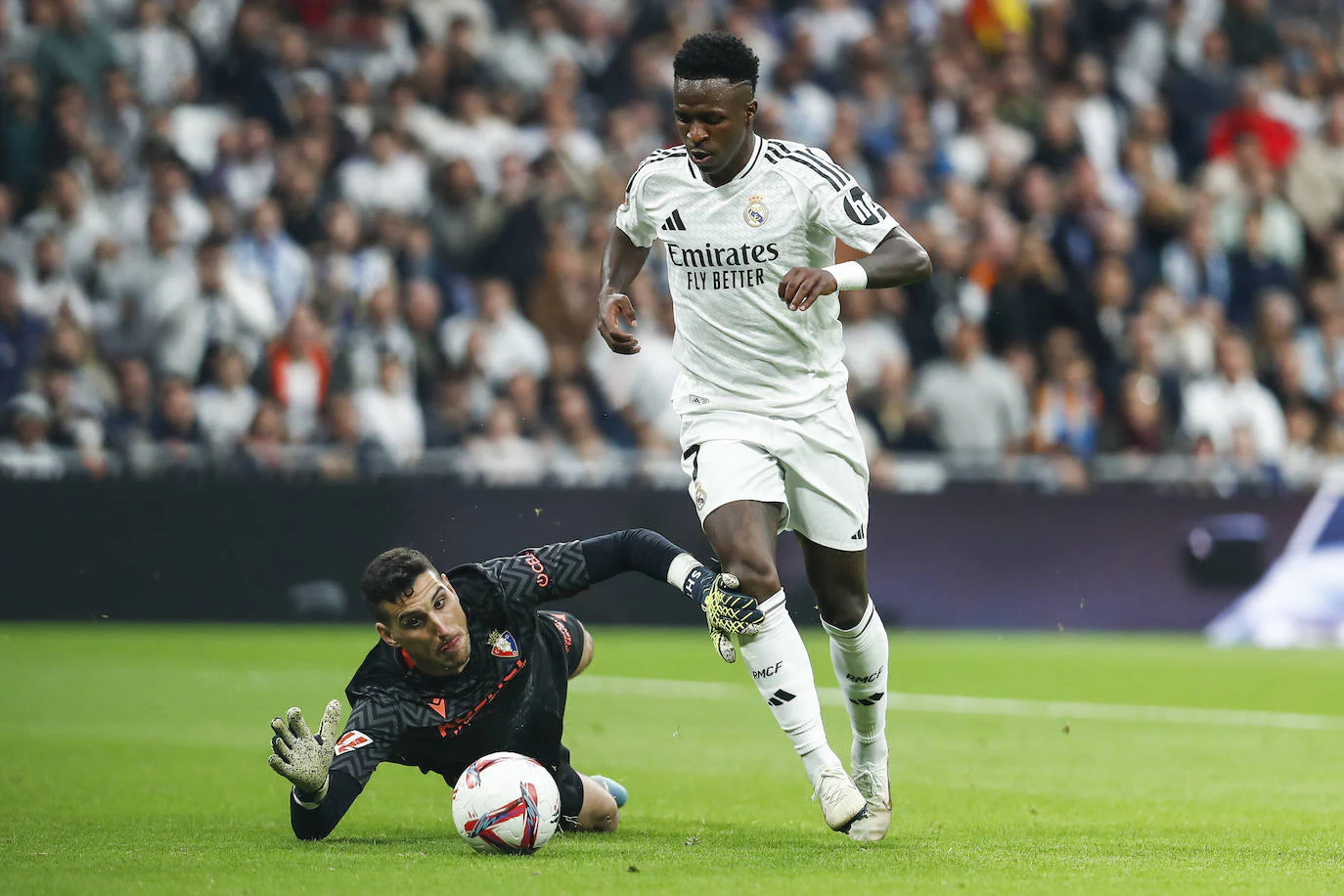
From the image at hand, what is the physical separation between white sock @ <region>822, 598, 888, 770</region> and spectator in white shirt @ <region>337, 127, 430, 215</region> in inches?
390

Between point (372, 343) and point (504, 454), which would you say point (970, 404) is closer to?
point (504, 454)

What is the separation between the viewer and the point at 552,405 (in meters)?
15.7

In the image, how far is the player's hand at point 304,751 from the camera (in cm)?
638

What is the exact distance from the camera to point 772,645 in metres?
6.74

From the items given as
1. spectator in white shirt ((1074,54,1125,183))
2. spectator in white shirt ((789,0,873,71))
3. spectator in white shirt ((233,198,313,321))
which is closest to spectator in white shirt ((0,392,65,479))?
spectator in white shirt ((233,198,313,321))

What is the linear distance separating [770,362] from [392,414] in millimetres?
8565

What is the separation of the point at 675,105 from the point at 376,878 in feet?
9.66

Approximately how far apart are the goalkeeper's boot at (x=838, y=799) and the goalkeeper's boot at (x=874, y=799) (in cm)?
26

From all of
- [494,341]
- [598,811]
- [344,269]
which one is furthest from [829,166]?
[344,269]

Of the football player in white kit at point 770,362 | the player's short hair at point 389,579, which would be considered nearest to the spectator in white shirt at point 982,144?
the football player in white kit at point 770,362

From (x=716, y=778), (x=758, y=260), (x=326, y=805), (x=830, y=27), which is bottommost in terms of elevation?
(x=716, y=778)

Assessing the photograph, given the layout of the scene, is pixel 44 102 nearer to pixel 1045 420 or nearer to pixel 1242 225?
pixel 1045 420

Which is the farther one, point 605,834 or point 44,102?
point 44,102

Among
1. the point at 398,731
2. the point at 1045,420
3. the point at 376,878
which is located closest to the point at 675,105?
the point at 398,731
